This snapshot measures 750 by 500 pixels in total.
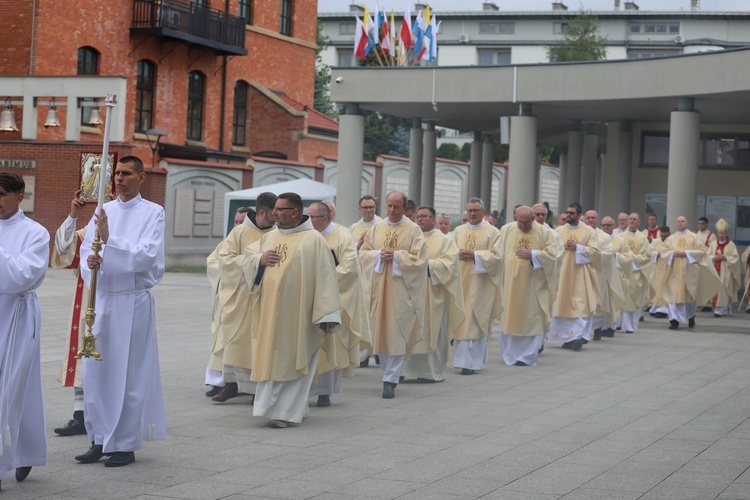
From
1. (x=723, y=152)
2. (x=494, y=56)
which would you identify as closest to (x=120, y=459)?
(x=723, y=152)

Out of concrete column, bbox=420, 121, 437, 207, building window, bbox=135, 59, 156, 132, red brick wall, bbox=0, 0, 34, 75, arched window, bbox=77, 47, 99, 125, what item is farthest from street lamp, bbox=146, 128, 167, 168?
concrete column, bbox=420, 121, 437, 207

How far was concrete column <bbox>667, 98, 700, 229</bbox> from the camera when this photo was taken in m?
23.1

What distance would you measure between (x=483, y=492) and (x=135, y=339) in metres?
2.49

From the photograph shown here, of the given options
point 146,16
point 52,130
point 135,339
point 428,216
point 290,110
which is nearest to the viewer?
point 135,339

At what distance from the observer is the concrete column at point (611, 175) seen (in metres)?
28.1

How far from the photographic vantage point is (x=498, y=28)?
69.6 metres

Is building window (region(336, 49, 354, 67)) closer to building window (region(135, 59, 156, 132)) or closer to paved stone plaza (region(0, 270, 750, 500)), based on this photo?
building window (region(135, 59, 156, 132))

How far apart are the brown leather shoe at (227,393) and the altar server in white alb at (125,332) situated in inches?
103

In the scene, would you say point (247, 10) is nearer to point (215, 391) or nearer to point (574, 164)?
point (574, 164)

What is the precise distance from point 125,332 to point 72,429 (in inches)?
51.1

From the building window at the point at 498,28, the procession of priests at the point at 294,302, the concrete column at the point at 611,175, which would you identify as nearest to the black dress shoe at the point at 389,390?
the procession of priests at the point at 294,302

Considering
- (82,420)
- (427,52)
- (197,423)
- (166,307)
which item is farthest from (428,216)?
(427,52)

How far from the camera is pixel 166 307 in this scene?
65.4 ft

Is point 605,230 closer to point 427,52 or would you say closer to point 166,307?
point 166,307
